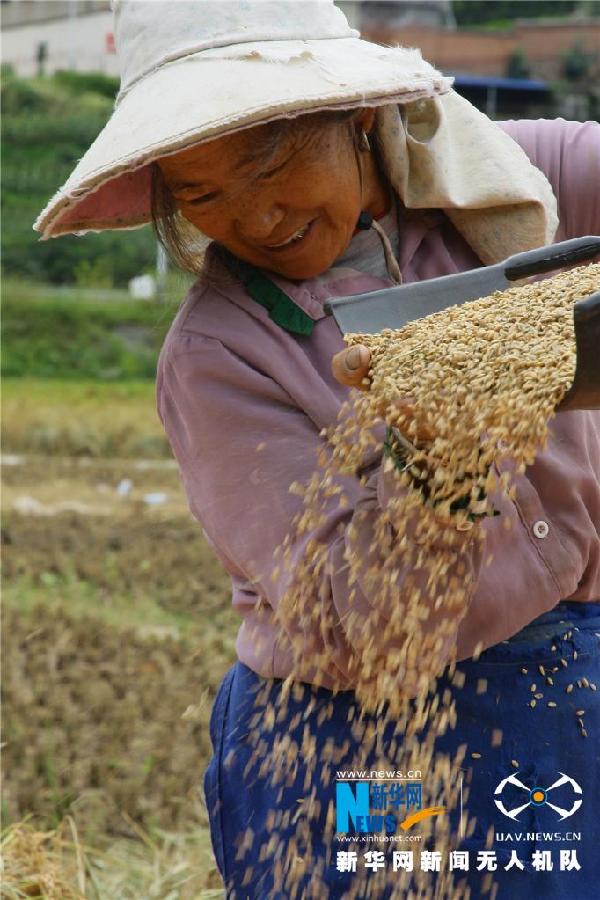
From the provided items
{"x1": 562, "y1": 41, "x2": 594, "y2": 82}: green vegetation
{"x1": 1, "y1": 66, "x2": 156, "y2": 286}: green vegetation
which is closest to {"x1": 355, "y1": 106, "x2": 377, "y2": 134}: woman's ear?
{"x1": 1, "y1": 66, "x2": 156, "y2": 286}: green vegetation

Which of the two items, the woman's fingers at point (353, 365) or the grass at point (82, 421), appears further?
the grass at point (82, 421)

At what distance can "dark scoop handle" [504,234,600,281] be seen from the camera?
64.8 inches

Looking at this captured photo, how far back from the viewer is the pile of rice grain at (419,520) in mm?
1481

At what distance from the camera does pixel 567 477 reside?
1735 mm

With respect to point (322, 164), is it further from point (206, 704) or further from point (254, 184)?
point (206, 704)

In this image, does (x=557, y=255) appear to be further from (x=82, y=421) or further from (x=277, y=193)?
(x=82, y=421)

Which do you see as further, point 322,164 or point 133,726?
point 133,726

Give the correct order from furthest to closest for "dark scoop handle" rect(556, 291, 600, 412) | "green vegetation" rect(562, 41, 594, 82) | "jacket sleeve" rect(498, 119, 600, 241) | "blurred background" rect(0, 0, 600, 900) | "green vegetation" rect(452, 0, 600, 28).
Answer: "green vegetation" rect(452, 0, 600, 28) < "green vegetation" rect(562, 41, 594, 82) < "blurred background" rect(0, 0, 600, 900) < "jacket sleeve" rect(498, 119, 600, 241) < "dark scoop handle" rect(556, 291, 600, 412)

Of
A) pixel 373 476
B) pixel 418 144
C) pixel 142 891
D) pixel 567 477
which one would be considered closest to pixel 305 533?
pixel 373 476

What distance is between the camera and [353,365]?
4.97 feet

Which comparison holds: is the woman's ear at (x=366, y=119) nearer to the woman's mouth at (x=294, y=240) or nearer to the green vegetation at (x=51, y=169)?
the woman's mouth at (x=294, y=240)

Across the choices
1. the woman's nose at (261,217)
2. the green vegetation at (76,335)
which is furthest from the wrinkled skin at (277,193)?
the green vegetation at (76,335)

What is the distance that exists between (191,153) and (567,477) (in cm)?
68

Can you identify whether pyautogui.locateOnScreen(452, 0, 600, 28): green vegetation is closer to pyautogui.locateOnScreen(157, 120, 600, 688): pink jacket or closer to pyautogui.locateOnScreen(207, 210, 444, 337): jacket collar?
pyautogui.locateOnScreen(207, 210, 444, 337): jacket collar
